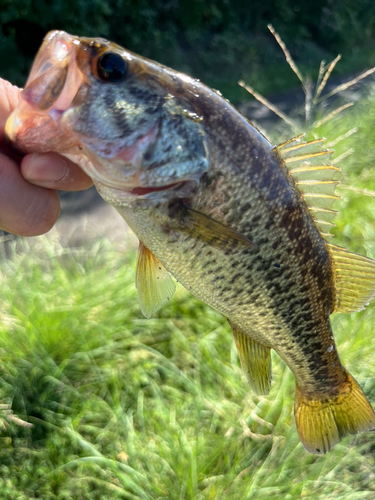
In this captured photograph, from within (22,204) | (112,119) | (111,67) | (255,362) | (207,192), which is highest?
(111,67)

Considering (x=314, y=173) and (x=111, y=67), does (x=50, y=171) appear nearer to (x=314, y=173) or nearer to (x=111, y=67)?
(x=111, y=67)

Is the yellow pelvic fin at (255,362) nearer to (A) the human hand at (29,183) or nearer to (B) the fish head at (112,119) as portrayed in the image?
(B) the fish head at (112,119)

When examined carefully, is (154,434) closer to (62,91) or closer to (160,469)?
(160,469)

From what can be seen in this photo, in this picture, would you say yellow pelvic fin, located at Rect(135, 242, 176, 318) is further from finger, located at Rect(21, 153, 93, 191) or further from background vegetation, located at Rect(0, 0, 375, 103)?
background vegetation, located at Rect(0, 0, 375, 103)

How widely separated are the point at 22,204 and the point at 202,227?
0.60 metres

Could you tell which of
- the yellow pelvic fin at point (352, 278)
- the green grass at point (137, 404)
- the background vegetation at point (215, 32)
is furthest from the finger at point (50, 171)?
the background vegetation at point (215, 32)

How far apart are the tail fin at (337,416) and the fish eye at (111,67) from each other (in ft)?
4.92

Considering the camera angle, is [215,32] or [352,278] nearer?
[352,278]

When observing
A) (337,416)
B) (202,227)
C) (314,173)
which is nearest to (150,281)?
(202,227)

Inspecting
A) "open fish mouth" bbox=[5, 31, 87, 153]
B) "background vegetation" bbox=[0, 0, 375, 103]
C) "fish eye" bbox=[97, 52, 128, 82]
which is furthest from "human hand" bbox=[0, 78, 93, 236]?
"background vegetation" bbox=[0, 0, 375, 103]

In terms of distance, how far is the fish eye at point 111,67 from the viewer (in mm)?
1164

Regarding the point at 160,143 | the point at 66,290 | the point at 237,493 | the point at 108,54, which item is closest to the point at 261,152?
the point at 160,143

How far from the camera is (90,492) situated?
89.4 inches

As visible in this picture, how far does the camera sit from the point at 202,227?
4.18 feet
